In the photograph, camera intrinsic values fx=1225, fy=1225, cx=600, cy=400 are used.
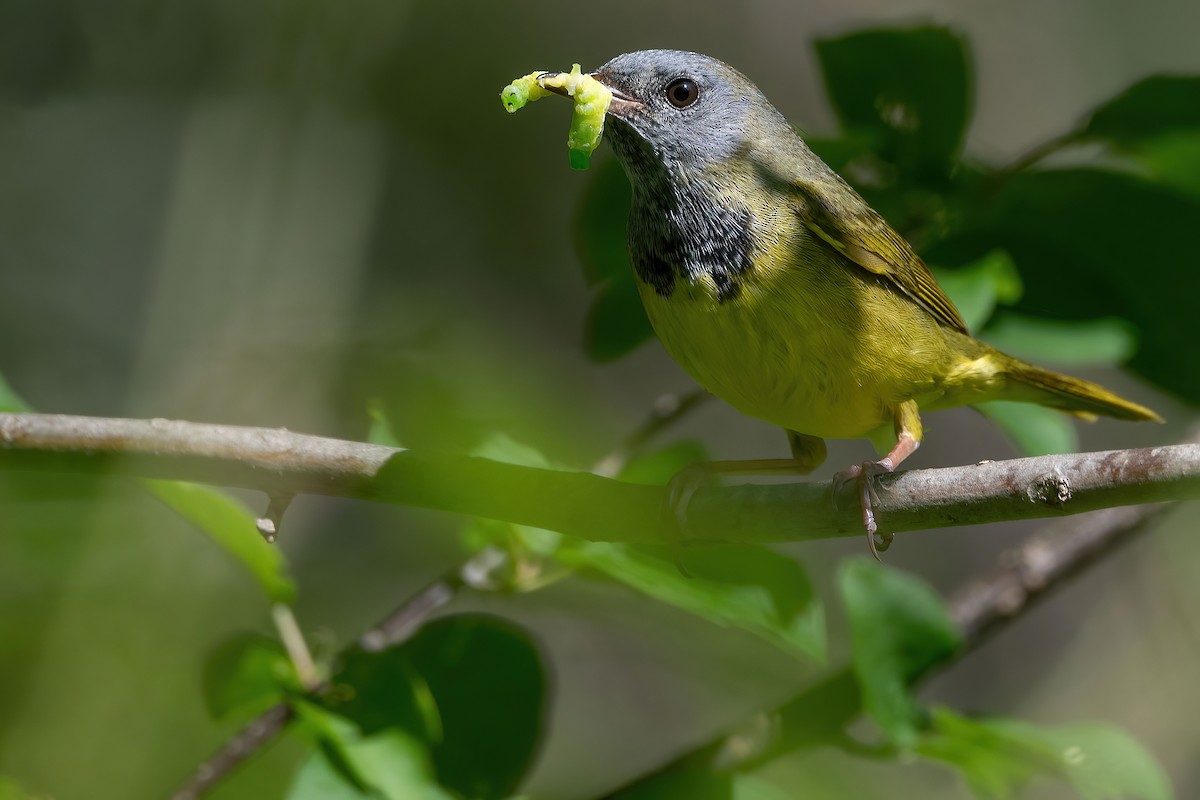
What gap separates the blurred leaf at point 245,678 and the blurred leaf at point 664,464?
93 centimetres

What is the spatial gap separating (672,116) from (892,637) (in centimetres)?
173

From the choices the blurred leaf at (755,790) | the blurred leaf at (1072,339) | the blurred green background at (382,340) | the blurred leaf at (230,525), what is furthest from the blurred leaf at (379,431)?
the blurred leaf at (1072,339)

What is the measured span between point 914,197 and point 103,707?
2.45m

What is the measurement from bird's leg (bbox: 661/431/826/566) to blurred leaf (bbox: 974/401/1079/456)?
695 millimetres

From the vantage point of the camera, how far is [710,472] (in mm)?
3590

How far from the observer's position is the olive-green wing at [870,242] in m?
3.51

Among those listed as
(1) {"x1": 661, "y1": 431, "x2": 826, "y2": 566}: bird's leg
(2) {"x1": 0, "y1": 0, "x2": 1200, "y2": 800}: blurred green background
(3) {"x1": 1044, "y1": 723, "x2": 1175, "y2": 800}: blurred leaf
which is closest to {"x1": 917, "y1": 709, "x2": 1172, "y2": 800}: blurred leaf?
(3) {"x1": 1044, "y1": 723, "x2": 1175, "y2": 800}: blurred leaf

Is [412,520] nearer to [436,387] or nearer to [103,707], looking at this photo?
[436,387]

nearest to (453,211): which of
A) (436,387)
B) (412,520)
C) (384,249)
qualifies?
(384,249)

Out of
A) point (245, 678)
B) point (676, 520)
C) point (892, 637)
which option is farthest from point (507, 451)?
point (892, 637)

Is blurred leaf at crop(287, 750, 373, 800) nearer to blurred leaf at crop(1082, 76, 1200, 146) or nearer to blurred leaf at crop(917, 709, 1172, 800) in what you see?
blurred leaf at crop(917, 709, 1172, 800)

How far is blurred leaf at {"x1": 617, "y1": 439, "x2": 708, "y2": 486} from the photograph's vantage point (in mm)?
3002

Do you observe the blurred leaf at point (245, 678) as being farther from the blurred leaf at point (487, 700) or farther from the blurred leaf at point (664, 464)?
the blurred leaf at point (664, 464)

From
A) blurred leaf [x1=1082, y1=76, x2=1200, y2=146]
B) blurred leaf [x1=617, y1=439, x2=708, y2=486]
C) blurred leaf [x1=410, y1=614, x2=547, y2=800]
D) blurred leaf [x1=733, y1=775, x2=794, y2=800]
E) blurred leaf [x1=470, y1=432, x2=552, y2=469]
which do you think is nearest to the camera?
blurred leaf [x1=733, y1=775, x2=794, y2=800]
